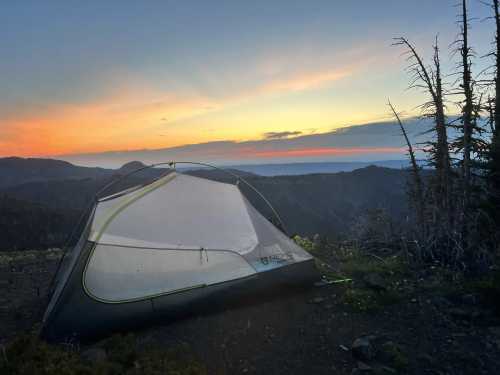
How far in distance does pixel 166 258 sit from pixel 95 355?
207 centimetres

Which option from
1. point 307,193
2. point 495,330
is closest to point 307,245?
point 495,330

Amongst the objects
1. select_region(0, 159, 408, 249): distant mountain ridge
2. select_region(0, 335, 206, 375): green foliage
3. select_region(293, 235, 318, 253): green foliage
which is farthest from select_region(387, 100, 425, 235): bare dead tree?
select_region(0, 159, 408, 249): distant mountain ridge

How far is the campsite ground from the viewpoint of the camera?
16.0 ft

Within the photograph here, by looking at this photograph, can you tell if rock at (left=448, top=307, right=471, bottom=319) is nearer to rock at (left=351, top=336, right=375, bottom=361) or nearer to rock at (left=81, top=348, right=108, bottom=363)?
rock at (left=351, top=336, right=375, bottom=361)

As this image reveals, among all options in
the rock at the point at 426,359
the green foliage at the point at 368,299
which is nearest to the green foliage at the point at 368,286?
the green foliage at the point at 368,299

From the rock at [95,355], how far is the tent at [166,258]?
780 mm

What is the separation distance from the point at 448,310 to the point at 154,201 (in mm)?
6169

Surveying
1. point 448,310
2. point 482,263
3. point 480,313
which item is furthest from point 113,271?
point 482,263

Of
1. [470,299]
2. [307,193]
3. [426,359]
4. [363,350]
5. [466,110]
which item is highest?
[466,110]

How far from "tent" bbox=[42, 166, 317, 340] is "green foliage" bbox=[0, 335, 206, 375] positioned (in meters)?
0.68

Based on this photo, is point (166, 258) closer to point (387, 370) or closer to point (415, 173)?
point (387, 370)

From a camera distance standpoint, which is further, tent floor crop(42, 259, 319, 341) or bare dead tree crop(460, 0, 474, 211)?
bare dead tree crop(460, 0, 474, 211)

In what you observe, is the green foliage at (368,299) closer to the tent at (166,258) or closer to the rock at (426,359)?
the tent at (166,258)

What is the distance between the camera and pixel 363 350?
5.12 meters
